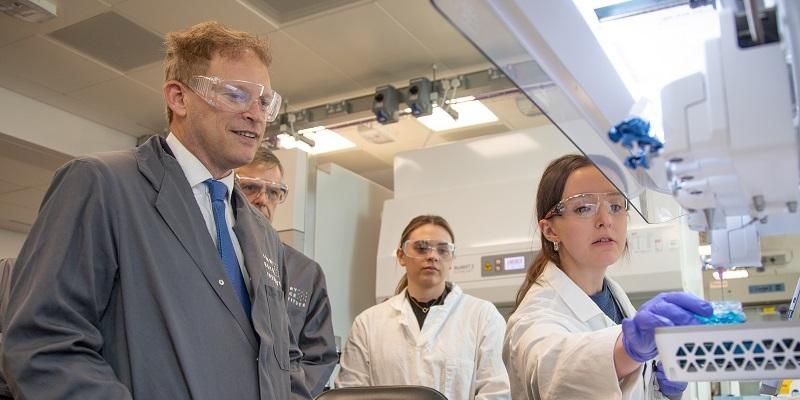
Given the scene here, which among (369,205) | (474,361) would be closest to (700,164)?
(474,361)

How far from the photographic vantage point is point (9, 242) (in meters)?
7.05

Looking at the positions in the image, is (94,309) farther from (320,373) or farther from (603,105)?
(320,373)

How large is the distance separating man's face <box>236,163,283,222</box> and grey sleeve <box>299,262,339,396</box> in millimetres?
337

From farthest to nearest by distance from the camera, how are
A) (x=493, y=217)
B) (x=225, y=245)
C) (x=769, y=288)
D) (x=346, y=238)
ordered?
(x=769, y=288)
(x=346, y=238)
(x=493, y=217)
(x=225, y=245)

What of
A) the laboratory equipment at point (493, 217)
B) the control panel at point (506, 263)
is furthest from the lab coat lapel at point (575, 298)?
the control panel at point (506, 263)

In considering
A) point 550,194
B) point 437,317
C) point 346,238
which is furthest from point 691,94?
point 346,238

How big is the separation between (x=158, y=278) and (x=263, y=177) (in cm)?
135

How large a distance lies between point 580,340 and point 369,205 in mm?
2777

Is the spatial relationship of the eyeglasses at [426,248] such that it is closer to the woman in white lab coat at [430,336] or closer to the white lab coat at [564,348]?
the woman in white lab coat at [430,336]

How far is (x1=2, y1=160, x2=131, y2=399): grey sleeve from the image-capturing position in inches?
45.9

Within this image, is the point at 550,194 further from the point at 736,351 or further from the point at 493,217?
the point at 493,217

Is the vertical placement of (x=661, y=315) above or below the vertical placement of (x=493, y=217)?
below

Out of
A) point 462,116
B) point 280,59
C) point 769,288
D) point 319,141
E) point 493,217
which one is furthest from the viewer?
point 769,288

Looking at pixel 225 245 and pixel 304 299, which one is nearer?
pixel 225 245
